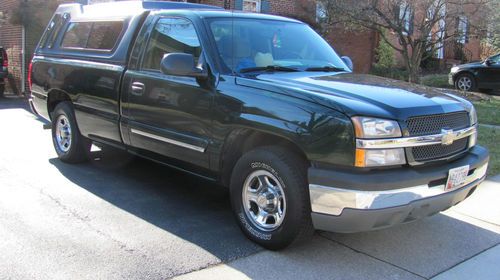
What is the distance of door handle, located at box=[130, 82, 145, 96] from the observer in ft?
15.9

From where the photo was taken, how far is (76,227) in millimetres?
4238

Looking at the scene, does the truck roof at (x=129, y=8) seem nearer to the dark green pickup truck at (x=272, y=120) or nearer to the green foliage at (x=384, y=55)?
the dark green pickup truck at (x=272, y=120)

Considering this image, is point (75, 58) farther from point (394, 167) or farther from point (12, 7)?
point (12, 7)

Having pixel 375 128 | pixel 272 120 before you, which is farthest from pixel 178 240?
pixel 375 128

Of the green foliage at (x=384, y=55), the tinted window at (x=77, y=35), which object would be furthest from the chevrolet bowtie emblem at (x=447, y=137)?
the green foliage at (x=384, y=55)

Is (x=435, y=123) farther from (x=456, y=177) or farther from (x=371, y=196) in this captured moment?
(x=371, y=196)

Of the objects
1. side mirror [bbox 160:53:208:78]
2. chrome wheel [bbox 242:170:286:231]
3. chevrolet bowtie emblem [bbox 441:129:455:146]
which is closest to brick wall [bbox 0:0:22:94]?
side mirror [bbox 160:53:208:78]

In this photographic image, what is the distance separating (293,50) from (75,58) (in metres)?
2.65

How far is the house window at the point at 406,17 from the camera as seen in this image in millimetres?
13742

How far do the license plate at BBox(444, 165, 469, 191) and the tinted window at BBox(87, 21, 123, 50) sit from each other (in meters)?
3.59

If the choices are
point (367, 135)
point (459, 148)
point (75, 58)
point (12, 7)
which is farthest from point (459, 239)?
point (12, 7)

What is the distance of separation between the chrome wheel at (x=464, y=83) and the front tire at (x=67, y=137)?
544 inches

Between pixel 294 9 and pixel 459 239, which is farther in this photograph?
pixel 294 9

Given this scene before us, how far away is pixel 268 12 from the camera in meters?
15.8
